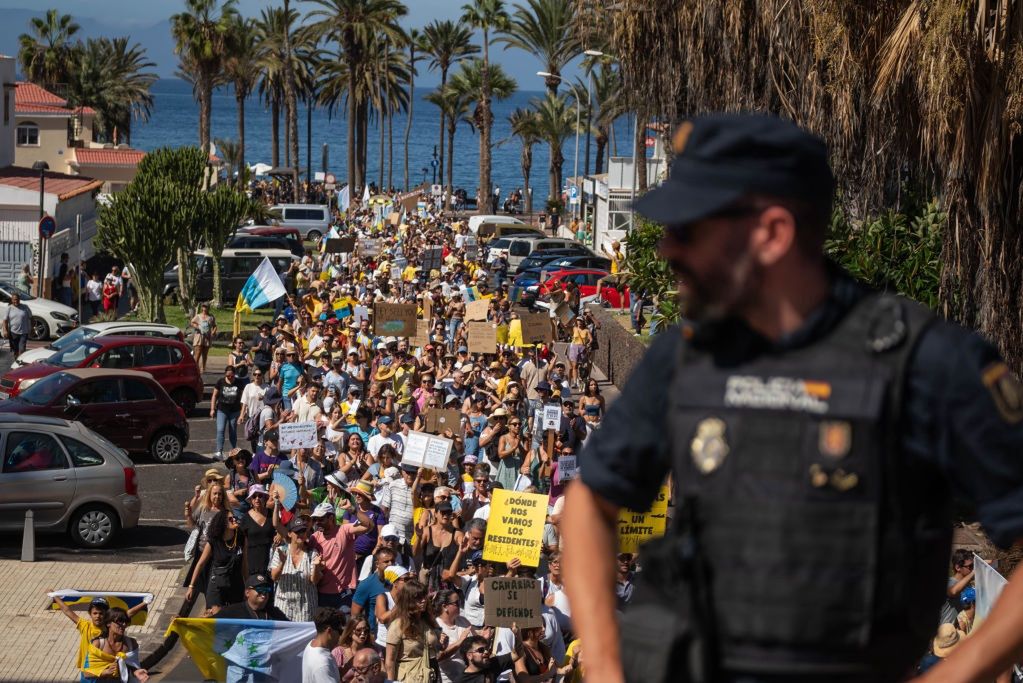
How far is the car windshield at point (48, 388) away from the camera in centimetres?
2195

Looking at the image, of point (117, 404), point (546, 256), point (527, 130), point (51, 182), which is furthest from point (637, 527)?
point (527, 130)

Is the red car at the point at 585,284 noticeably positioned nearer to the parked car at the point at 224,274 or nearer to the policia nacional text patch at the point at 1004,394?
the parked car at the point at 224,274

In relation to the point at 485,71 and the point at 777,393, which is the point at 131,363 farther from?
the point at 485,71

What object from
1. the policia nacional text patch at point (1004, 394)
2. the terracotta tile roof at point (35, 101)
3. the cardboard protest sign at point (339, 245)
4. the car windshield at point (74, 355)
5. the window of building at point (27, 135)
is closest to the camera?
the policia nacional text patch at point (1004, 394)

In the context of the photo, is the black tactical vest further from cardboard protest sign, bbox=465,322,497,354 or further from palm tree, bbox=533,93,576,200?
palm tree, bbox=533,93,576,200

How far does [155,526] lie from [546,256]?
2957cm

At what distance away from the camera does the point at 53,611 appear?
1503cm

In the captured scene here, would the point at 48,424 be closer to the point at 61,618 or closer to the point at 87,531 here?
the point at 87,531

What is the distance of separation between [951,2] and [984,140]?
3.68 feet

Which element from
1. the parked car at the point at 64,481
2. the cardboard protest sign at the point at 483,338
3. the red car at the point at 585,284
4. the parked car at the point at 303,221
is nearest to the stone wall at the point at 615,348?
the red car at the point at 585,284

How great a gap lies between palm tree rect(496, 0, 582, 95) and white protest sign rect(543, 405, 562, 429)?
52.8 m

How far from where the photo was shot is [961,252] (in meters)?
12.9

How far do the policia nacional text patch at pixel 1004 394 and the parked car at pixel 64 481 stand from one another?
1640 centimetres

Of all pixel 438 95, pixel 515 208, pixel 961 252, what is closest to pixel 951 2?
pixel 961 252
